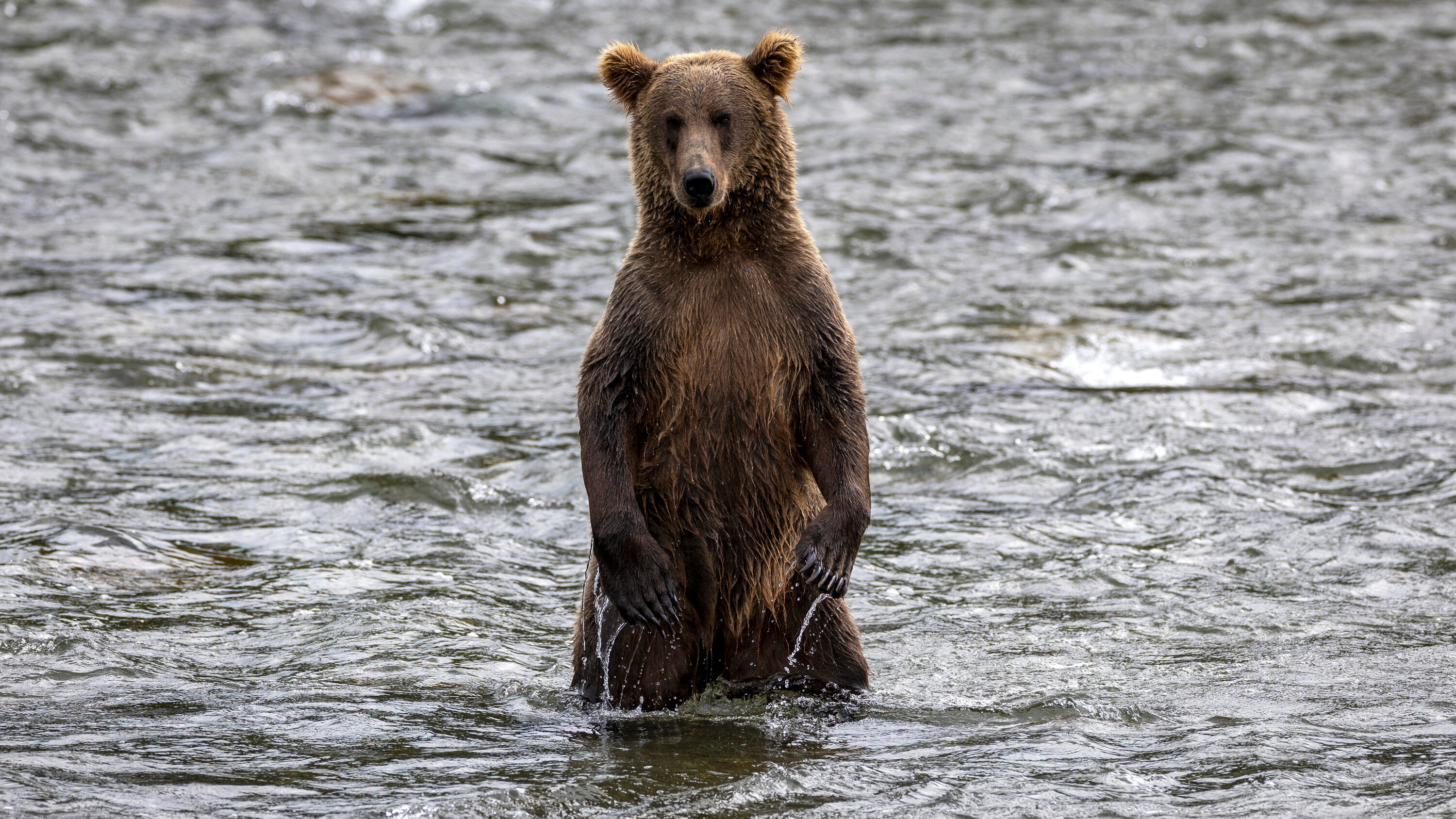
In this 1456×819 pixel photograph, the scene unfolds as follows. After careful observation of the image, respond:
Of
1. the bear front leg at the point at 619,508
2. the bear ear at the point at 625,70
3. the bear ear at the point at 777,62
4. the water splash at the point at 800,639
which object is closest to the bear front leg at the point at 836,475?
the water splash at the point at 800,639

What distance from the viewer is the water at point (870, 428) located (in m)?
4.87

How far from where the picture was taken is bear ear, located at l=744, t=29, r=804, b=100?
5465 mm

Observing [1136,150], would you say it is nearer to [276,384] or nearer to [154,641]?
[276,384]

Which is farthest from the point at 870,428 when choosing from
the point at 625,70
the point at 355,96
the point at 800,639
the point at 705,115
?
the point at 355,96

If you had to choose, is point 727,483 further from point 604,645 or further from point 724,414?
point 604,645

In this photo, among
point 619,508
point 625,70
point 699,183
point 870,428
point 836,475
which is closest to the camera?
point 699,183

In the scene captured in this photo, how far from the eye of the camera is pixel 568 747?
4996 millimetres

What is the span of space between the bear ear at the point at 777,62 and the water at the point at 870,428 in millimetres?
2023

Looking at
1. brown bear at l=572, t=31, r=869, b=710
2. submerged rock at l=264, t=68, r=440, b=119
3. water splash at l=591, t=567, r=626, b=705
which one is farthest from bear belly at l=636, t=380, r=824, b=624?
submerged rock at l=264, t=68, r=440, b=119

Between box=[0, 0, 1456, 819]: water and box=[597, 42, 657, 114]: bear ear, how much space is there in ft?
6.66

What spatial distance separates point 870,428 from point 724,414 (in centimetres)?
347

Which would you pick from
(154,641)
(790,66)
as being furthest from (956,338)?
(154,641)

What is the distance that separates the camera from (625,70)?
554 cm

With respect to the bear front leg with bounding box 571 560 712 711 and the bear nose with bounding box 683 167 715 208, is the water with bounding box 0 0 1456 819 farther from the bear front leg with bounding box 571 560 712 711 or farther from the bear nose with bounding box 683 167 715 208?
the bear nose with bounding box 683 167 715 208
